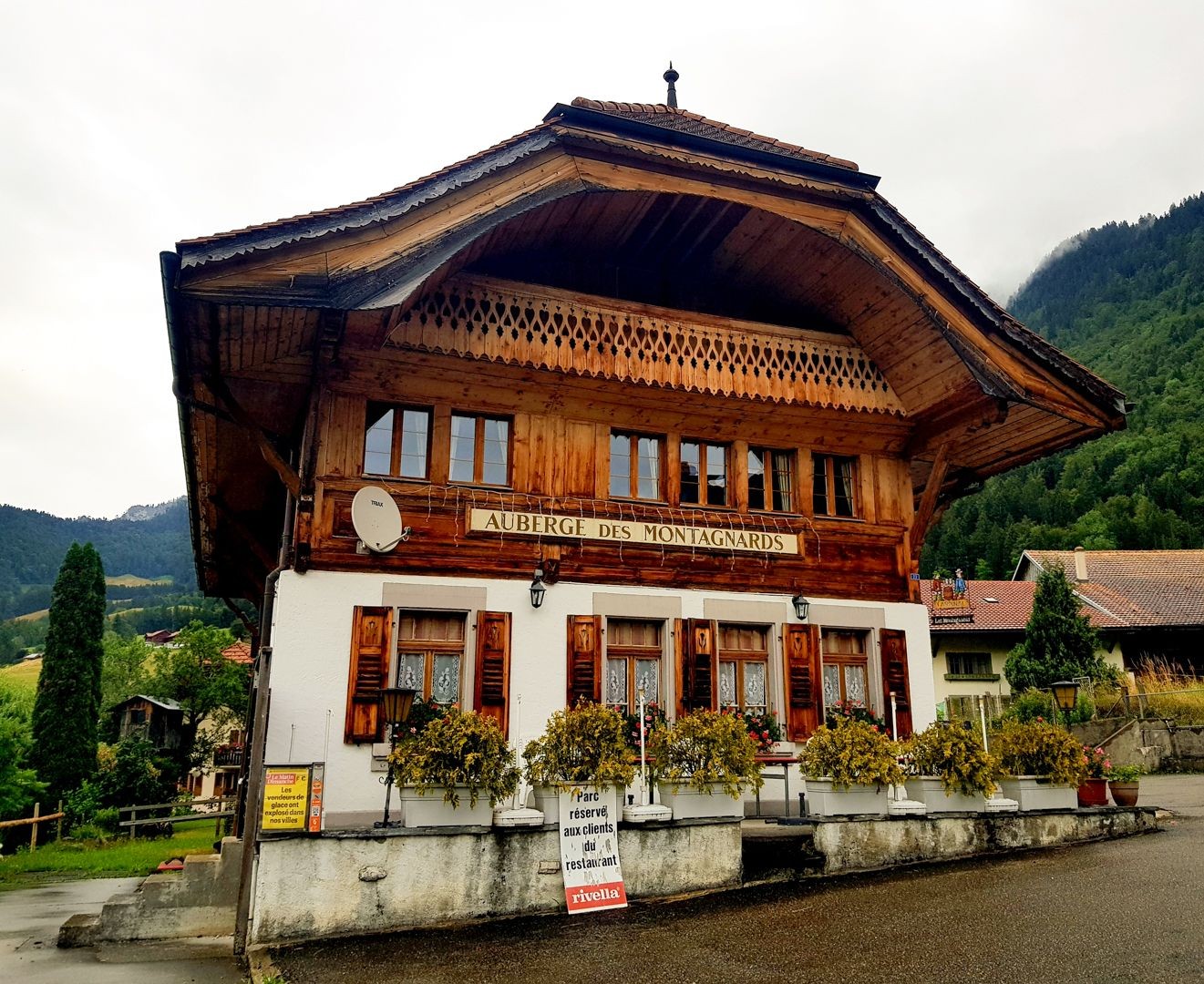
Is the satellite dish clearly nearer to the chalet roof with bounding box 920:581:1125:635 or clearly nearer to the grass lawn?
the grass lawn

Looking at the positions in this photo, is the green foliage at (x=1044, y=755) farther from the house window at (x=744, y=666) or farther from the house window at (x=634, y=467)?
the house window at (x=634, y=467)

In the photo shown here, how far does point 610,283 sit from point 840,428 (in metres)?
4.11

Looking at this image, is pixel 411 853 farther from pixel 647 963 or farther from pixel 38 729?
pixel 38 729

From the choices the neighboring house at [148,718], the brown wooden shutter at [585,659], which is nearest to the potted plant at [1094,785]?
the brown wooden shutter at [585,659]

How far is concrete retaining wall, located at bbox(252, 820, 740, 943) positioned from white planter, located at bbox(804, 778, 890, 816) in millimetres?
1826

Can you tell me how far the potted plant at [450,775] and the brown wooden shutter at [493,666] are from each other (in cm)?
218

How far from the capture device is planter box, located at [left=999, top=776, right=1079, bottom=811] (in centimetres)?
1272

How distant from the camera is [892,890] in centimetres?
991

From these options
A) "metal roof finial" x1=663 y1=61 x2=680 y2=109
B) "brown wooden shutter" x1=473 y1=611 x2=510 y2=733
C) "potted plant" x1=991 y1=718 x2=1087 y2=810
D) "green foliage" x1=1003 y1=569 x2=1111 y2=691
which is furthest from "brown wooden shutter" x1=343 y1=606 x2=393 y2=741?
"green foliage" x1=1003 y1=569 x2=1111 y2=691

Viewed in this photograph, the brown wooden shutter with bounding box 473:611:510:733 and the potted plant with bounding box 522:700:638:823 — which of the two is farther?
the brown wooden shutter with bounding box 473:611:510:733

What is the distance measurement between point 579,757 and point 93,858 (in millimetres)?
16430

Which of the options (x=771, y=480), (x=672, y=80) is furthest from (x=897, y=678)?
(x=672, y=80)

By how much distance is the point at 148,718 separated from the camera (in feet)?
160

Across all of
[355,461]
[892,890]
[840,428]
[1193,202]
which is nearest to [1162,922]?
[892,890]
